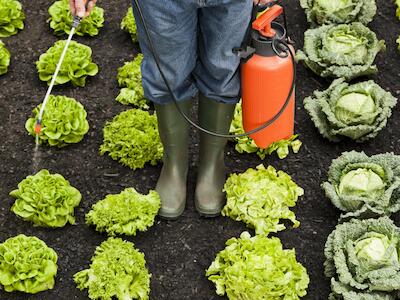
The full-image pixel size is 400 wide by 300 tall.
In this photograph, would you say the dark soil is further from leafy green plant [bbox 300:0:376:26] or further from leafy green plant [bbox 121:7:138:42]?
leafy green plant [bbox 300:0:376:26]

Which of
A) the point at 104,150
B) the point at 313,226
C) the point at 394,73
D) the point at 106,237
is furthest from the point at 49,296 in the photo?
the point at 394,73

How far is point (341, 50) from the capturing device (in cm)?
479

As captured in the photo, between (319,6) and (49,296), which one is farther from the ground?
(319,6)

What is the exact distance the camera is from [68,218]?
3.93 m

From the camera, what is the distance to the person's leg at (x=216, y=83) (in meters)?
3.16

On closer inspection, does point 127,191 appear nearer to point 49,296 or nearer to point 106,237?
point 106,237

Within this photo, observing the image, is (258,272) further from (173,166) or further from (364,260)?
(173,166)

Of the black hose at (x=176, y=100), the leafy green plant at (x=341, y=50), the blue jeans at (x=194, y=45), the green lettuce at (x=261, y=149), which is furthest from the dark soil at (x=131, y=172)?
the blue jeans at (x=194, y=45)

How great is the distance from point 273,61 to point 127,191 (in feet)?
3.82

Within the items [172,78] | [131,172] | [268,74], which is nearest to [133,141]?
[131,172]

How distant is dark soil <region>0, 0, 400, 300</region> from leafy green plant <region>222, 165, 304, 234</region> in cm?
8

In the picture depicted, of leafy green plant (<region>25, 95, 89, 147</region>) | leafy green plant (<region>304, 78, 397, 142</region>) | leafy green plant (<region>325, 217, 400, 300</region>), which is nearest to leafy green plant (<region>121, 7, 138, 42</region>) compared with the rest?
leafy green plant (<region>25, 95, 89, 147</region>)

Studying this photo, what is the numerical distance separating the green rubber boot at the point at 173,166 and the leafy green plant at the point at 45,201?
1.67 feet

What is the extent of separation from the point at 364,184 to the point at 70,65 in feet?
6.80
